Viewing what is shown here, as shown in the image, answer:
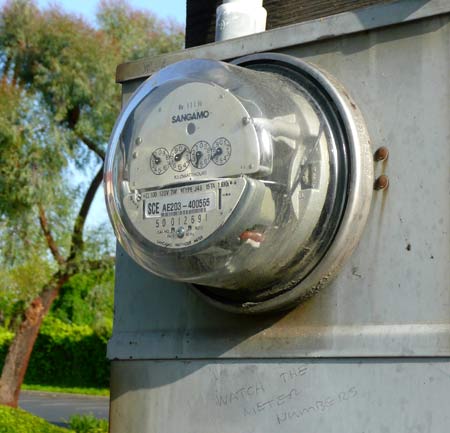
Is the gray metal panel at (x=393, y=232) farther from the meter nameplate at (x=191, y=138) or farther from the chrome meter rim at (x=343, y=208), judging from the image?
the meter nameplate at (x=191, y=138)

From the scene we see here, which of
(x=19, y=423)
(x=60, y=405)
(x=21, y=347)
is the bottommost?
(x=60, y=405)

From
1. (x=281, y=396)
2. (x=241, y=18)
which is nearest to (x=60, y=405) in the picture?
(x=241, y=18)

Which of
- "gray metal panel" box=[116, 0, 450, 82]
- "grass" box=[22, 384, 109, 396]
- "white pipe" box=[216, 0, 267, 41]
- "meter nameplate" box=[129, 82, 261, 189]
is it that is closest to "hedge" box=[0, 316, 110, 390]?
"grass" box=[22, 384, 109, 396]

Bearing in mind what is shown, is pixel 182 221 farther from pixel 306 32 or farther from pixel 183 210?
pixel 306 32

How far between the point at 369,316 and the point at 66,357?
27.7 meters

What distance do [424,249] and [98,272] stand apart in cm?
1397

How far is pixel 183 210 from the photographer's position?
7.03ft

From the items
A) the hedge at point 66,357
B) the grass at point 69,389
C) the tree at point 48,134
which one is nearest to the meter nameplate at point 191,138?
the tree at point 48,134

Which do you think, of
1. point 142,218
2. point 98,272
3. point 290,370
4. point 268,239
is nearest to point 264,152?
point 268,239

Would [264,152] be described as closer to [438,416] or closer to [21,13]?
[438,416]

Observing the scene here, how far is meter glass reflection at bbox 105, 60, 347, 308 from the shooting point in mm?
2082

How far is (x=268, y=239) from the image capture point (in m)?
2.11

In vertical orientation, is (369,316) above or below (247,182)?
below

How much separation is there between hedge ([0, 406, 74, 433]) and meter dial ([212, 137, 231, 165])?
4.55 m
